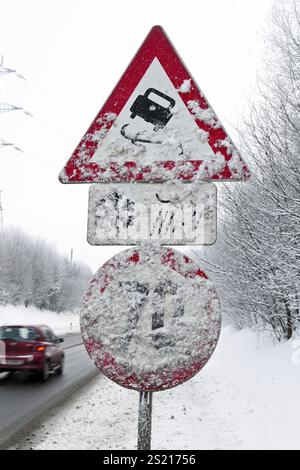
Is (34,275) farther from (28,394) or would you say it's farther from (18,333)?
(28,394)

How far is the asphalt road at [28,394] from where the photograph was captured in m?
6.45

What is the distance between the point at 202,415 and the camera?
7148 mm

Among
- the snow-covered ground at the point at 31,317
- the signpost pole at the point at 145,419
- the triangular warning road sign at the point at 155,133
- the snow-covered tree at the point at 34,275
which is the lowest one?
the snow-covered ground at the point at 31,317

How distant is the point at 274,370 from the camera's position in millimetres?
8586

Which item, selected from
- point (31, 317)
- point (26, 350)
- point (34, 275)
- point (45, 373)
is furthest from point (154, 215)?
point (34, 275)

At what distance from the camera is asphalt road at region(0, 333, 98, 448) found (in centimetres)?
645

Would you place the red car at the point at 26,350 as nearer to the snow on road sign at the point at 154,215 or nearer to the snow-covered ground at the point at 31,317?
the snow on road sign at the point at 154,215

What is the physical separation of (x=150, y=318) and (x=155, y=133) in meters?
0.81

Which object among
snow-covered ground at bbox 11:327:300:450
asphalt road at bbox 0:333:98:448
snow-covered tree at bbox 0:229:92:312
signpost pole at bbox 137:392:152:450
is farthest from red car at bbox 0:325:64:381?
snow-covered tree at bbox 0:229:92:312

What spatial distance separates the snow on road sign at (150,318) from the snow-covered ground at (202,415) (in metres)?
4.17

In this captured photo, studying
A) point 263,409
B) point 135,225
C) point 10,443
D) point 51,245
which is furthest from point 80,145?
point 51,245

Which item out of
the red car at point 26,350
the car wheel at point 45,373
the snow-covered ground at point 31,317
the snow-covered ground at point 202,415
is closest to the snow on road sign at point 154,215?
the snow-covered ground at point 202,415
